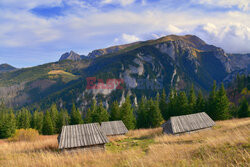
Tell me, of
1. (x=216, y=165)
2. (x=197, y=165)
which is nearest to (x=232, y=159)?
(x=216, y=165)

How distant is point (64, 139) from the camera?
1731cm

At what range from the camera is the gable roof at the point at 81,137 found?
16.7 m

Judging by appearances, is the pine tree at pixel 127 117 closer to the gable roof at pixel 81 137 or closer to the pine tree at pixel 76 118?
the pine tree at pixel 76 118

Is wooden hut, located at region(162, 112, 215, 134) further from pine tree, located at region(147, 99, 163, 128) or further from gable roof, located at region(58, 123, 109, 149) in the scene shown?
pine tree, located at region(147, 99, 163, 128)

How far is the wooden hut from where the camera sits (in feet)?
87.1

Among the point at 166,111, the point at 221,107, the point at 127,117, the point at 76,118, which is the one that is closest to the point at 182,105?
the point at 166,111

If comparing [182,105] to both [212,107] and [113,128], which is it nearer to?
[212,107]

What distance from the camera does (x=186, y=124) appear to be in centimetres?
2777

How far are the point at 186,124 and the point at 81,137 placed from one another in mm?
18189

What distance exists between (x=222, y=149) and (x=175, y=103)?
53.2 m

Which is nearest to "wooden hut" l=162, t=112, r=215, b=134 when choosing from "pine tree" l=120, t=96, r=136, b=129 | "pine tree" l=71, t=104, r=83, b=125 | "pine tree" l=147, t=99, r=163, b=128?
"pine tree" l=147, t=99, r=163, b=128

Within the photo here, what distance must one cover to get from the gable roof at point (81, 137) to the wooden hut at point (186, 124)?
1295cm

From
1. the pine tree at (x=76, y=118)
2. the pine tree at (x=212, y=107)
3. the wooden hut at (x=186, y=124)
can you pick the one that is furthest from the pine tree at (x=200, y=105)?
the pine tree at (x=76, y=118)

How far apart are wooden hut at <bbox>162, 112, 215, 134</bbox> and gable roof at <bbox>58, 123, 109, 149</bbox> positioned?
510 inches
